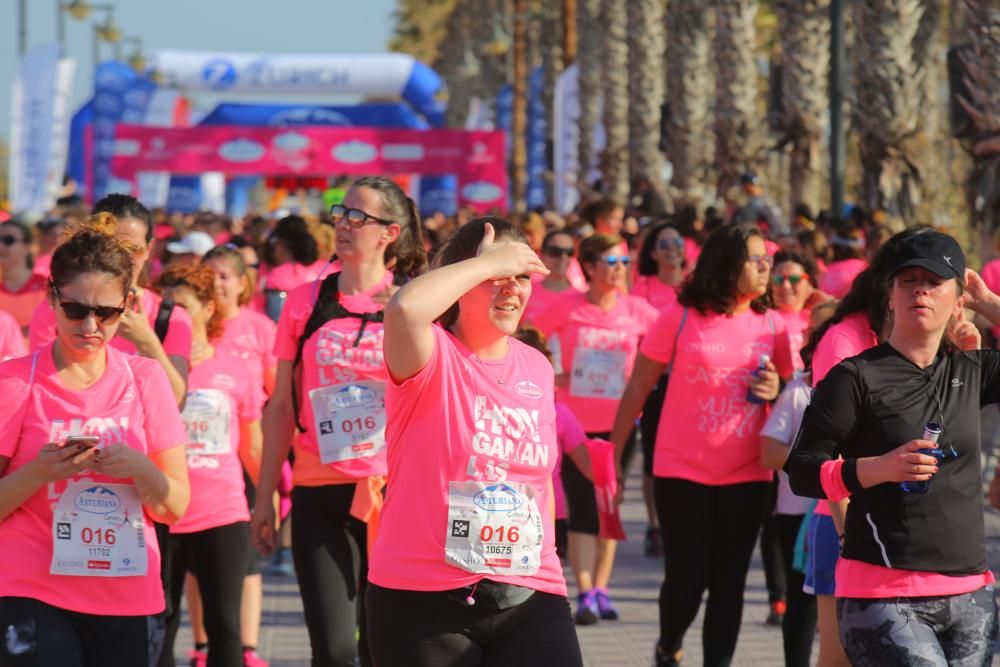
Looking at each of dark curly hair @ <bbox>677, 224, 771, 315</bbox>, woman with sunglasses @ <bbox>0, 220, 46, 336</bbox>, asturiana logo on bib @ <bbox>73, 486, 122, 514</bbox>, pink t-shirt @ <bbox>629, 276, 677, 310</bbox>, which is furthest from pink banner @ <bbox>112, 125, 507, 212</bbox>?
asturiana logo on bib @ <bbox>73, 486, 122, 514</bbox>

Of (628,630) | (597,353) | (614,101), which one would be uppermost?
(614,101)

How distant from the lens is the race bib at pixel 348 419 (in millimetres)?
6156

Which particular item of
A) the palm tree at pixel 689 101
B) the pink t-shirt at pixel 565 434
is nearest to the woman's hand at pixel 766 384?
the pink t-shirt at pixel 565 434

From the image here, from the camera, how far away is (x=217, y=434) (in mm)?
7023

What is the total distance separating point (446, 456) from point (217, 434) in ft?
9.07

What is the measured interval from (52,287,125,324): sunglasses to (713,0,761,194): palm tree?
1840 cm

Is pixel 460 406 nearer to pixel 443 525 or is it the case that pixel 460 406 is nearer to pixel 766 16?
pixel 443 525

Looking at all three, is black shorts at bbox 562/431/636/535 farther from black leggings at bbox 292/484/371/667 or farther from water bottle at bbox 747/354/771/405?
black leggings at bbox 292/484/371/667

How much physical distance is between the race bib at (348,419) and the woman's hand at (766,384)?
1.67 meters

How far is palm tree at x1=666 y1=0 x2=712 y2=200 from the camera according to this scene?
2597 centimetres

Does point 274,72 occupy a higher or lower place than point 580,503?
higher

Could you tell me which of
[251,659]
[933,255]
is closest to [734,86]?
[251,659]

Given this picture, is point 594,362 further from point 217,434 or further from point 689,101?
point 689,101

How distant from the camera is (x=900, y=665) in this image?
473 cm
